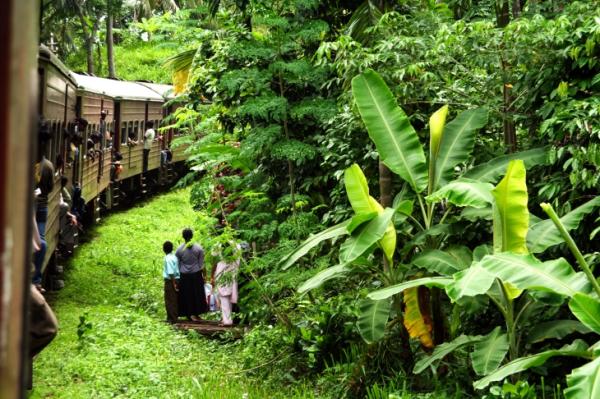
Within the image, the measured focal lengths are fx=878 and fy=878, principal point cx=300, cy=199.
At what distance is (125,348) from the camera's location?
10.5m

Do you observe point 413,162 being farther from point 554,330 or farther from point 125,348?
point 125,348

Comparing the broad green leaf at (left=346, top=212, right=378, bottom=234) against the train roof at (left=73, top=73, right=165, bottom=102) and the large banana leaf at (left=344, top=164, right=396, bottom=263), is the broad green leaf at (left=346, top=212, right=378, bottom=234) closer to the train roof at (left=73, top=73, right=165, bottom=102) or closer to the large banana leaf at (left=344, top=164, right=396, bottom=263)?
the large banana leaf at (left=344, top=164, right=396, bottom=263)

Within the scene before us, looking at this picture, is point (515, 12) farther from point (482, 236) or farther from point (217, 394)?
point (217, 394)

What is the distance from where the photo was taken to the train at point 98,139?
11.3m

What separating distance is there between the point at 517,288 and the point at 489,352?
2.29 feet

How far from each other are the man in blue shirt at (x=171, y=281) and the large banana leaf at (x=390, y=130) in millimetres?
5303

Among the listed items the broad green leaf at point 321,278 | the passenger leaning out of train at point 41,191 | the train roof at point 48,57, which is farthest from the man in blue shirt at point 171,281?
the broad green leaf at point 321,278

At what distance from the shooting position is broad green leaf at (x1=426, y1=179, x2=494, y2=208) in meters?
6.70

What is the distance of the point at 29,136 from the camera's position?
0.86m

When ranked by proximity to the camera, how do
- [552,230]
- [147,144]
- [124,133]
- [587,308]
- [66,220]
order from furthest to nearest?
[147,144], [124,133], [66,220], [552,230], [587,308]

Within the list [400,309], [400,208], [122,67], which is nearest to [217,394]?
[400,309]

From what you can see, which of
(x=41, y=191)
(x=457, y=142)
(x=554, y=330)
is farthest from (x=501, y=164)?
(x=41, y=191)

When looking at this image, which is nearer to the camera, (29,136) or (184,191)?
(29,136)

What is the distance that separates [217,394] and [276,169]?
4334 millimetres
